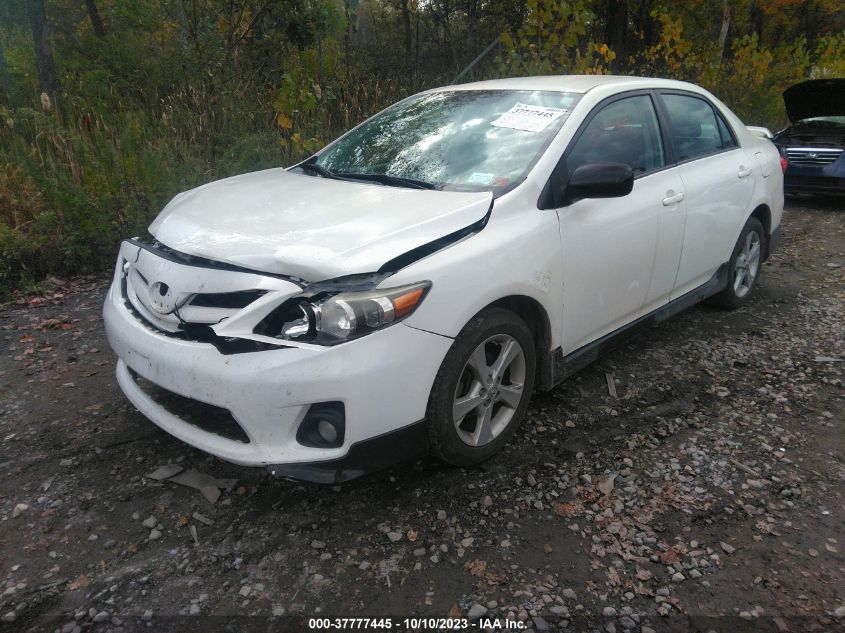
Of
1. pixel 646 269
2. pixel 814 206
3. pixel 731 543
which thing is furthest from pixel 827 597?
pixel 814 206

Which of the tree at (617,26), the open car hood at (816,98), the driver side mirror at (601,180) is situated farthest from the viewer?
the tree at (617,26)

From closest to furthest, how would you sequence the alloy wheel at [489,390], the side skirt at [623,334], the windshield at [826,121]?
1. the alloy wheel at [489,390]
2. the side skirt at [623,334]
3. the windshield at [826,121]

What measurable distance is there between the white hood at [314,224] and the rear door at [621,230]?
0.64m

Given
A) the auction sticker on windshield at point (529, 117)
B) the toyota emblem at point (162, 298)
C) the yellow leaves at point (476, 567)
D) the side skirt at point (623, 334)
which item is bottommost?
the yellow leaves at point (476, 567)

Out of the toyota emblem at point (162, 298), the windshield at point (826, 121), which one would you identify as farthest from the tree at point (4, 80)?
the windshield at point (826, 121)

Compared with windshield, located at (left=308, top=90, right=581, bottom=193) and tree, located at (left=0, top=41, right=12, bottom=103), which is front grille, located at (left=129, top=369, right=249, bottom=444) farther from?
tree, located at (left=0, top=41, right=12, bottom=103)

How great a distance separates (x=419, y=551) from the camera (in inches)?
94.9

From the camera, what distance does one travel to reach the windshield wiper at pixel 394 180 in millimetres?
3092

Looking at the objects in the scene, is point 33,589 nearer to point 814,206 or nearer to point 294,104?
point 294,104

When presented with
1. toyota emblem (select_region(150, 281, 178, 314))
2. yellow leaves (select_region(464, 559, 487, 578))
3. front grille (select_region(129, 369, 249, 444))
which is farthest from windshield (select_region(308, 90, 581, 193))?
yellow leaves (select_region(464, 559, 487, 578))

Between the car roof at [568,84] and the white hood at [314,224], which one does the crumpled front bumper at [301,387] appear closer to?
the white hood at [314,224]

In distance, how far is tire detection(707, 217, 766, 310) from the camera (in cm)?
467

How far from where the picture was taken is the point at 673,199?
3678 millimetres

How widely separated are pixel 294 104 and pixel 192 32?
9.27 ft
